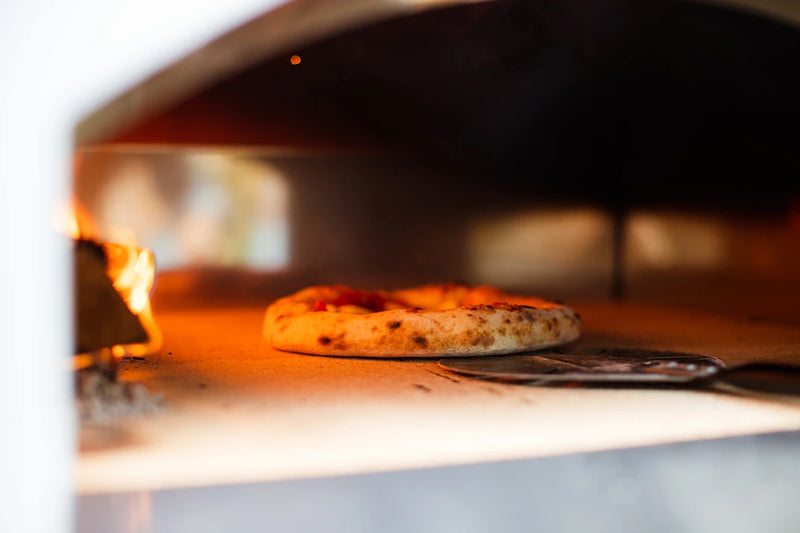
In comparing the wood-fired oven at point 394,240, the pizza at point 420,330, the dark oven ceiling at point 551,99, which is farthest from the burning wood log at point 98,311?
the dark oven ceiling at point 551,99

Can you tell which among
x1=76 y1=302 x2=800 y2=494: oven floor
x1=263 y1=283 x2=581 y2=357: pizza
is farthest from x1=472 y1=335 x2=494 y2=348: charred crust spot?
x1=76 y1=302 x2=800 y2=494: oven floor

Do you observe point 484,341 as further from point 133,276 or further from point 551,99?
point 551,99

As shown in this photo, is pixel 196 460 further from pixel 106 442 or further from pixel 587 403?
pixel 587 403

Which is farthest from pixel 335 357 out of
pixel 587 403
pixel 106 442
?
pixel 106 442

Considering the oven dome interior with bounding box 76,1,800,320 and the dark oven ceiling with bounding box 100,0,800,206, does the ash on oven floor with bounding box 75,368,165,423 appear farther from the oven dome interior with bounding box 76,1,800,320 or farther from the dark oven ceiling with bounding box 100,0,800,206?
the dark oven ceiling with bounding box 100,0,800,206

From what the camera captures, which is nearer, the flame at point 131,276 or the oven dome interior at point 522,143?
the flame at point 131,276

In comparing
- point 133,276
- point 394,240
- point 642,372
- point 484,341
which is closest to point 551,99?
point 394,240

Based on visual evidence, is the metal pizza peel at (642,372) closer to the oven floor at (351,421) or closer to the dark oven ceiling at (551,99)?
the oven floor at (351,421)

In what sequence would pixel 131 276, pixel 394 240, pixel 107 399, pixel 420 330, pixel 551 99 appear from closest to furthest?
pixel 107 399 → pixel 131 276 → pixel 420 330 → pixel 551 99 → pixel 394 240
